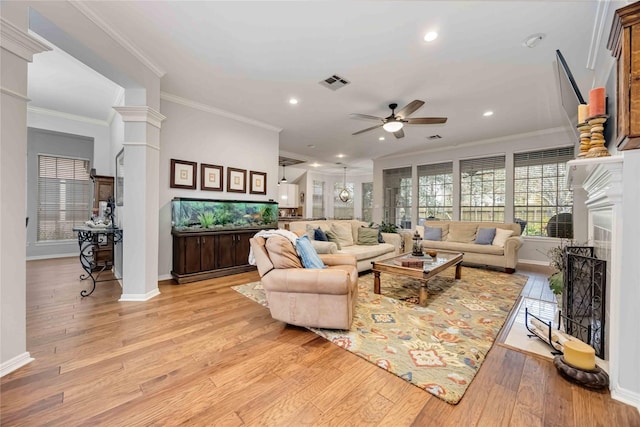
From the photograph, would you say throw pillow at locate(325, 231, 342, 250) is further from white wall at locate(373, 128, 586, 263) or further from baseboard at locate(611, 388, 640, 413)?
white wall at locate(373, 128, 586, 263)

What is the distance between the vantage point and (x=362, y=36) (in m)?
2.49

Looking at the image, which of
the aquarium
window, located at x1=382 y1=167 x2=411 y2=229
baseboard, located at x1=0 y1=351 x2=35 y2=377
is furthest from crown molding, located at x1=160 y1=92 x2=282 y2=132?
window, located at x1=382 y1=167 x2=411 y2=229

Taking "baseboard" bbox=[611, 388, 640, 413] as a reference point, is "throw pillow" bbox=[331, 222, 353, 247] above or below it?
above

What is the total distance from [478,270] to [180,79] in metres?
5.80

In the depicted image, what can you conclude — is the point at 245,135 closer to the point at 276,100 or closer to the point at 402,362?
the point at 276,100

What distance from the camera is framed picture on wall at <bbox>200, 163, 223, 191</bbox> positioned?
4.32m

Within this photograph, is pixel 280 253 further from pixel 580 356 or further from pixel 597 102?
pixel 597 102

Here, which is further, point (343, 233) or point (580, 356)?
point (343, 233)

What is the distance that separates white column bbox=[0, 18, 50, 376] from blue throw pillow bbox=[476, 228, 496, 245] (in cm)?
622

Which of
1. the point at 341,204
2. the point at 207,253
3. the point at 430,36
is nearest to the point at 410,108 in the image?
the point at 430,36

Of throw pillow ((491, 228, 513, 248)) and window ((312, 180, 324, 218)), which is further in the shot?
window ((312, 180, 324, 218))

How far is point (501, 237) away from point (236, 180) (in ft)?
17.0

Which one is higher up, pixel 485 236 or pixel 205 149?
pixel 205 149

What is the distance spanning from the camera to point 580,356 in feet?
5.34
